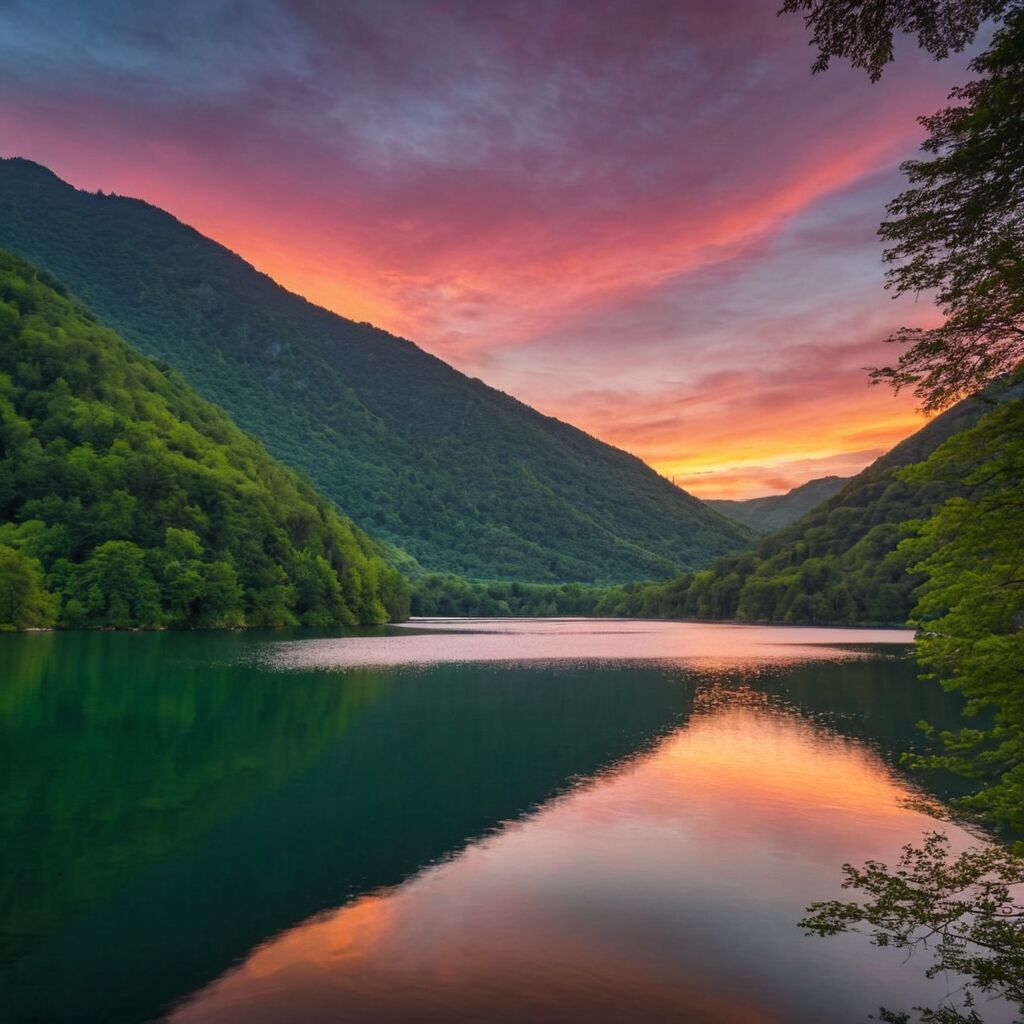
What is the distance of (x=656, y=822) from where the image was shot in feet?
85.7

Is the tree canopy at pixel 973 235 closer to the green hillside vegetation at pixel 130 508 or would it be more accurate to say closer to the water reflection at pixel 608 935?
the water reflection at pixel 608 935

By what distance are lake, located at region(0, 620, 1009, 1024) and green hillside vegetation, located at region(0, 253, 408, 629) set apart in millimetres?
69031

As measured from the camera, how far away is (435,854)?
2178cm

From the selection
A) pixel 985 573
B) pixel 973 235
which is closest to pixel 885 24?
pixel 973 235

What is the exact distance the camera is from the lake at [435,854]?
550 inches

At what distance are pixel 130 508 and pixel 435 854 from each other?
120 meters

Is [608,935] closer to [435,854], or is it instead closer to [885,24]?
[435,854]

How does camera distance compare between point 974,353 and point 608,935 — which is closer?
point 974,353

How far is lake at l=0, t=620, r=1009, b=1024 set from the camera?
45.8 feet

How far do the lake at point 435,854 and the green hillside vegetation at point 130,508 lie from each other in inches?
2718

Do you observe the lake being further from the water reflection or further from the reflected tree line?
the reflected tree line

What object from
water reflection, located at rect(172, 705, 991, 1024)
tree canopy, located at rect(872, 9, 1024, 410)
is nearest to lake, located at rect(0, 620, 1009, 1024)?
water reflection, located at rect(172, 705, 991, 1024)

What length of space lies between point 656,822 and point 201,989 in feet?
53.3

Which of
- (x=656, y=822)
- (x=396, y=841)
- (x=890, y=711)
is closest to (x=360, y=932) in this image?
(x=396, y=841)
